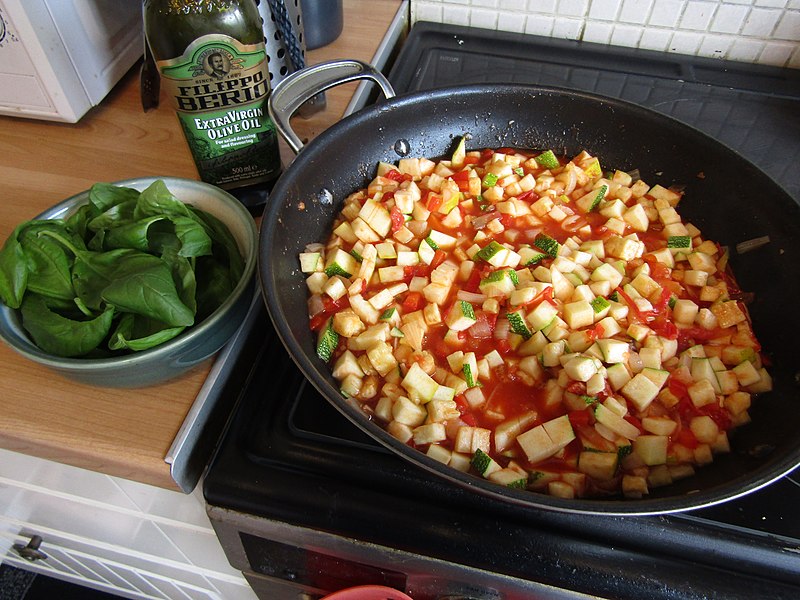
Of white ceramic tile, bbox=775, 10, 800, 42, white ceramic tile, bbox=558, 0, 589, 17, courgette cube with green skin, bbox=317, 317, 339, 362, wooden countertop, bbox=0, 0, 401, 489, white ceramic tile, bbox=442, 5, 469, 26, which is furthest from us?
white ceramic tile, bbox=442, 5, 469, 26

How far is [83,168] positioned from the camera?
3.74ft

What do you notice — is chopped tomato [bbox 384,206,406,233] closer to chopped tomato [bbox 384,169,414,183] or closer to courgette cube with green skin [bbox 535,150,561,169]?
chopped tomato [bbox 384,169,414,183]

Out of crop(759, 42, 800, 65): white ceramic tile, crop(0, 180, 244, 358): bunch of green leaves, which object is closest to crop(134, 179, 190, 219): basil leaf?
crop(0, 180, 244, 358): bunch of green leaves

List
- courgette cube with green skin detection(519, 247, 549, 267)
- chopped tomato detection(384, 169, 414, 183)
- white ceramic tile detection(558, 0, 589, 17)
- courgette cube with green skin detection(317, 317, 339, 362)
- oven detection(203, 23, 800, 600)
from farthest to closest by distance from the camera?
white ceramic tile detection(558, 0, 589, 17), chopped tomato detection(384, 169, 414, 183), courgette cube with green skin detection(519, 247, 549, 267), courgette cube with green skin detection(317, 317, 339, 362), oven detection(203, 23, 800, 600)

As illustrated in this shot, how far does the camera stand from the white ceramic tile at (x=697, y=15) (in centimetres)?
133

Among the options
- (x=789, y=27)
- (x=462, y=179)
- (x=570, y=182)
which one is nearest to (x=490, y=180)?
(x=462, y=179)

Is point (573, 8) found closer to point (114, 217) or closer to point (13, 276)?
point (114, 217)

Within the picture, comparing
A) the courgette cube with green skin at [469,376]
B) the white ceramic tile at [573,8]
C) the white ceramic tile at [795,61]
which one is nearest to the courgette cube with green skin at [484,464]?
the courgette cube with green skin at [469,376]

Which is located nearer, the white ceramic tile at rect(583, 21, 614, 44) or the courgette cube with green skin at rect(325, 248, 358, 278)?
the courgette cube with green skin at rect(325, 248, 358, 278)

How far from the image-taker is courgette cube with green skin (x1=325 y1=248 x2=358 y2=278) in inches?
38.0

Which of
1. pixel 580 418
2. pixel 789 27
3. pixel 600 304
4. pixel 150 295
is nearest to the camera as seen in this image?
pixel 150 295

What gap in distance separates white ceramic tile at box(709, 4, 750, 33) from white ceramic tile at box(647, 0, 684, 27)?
0.27ft

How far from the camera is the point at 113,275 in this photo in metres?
0.77

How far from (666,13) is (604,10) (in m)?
0.14
